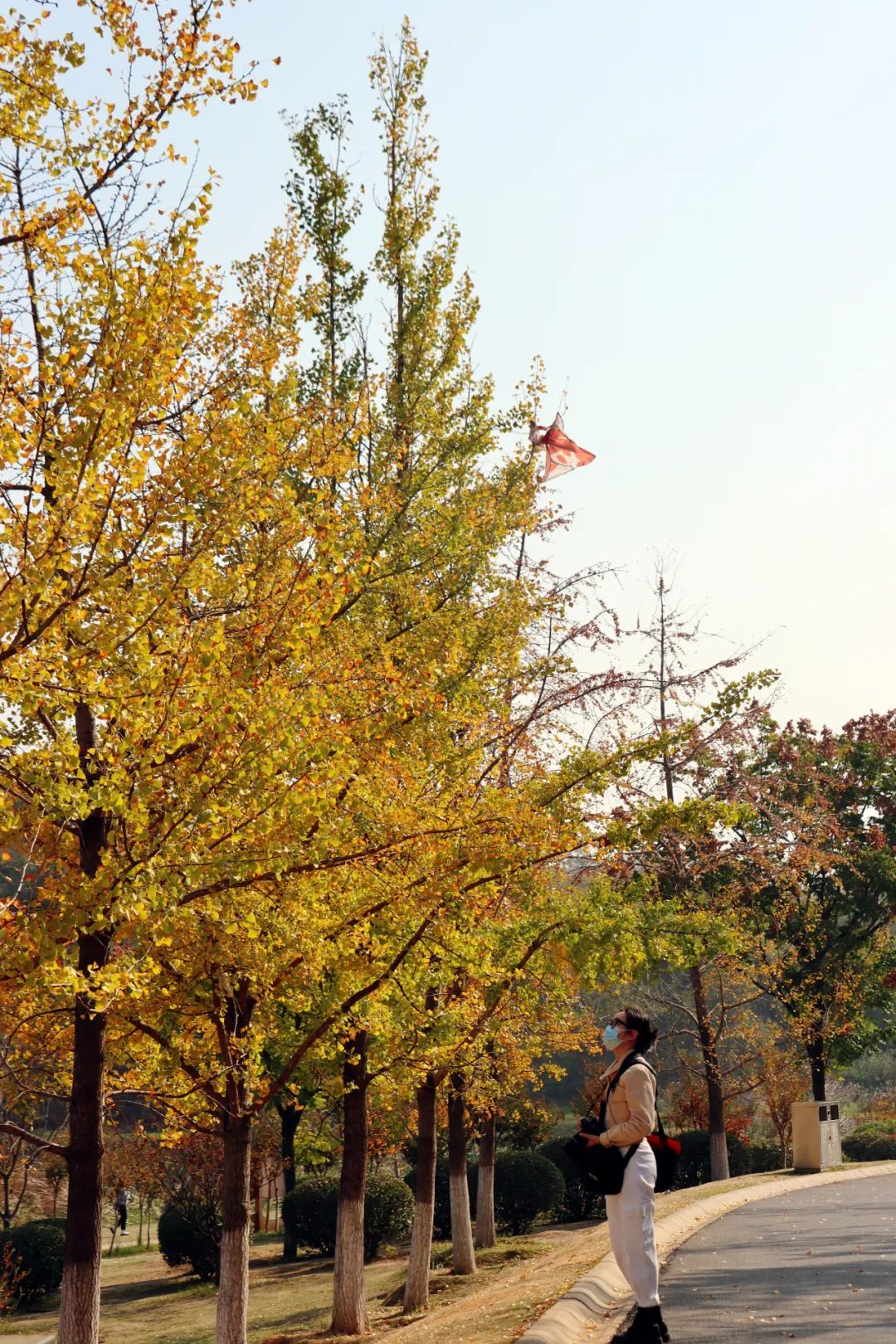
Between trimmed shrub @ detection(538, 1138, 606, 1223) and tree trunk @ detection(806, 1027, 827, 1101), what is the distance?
20.2 feet

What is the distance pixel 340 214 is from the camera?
48.9 ft

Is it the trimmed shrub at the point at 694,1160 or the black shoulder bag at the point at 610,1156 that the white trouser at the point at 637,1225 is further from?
the trimmed shrub at the point at 694,1160

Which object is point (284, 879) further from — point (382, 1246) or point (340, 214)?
point (382, 1246)

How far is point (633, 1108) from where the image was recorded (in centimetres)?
648

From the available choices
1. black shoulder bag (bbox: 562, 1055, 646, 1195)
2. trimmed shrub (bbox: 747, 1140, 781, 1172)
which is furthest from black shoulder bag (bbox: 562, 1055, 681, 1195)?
trimmed shrub (bbox: 747, 1140, 781, 1172)

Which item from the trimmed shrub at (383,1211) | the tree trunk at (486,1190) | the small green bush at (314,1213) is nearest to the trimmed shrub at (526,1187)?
the tree trunk at (486,1190)

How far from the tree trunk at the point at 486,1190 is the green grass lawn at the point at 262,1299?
0.41 meters

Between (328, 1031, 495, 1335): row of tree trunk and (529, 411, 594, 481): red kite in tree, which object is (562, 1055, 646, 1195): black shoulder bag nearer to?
(328, 1031, 495, 1335): row of tree trunk

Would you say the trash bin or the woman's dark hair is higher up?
the woman's dark hair

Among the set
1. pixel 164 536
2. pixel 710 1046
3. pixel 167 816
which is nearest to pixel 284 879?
pixel 167 816

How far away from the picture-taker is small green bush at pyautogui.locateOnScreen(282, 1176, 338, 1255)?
24062 millimetres

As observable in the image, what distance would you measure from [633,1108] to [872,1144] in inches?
1101

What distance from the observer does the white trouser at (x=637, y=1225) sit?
6.50m

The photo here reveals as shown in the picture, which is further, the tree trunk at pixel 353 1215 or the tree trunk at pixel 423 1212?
the tree trunk at pixel 423 1212
